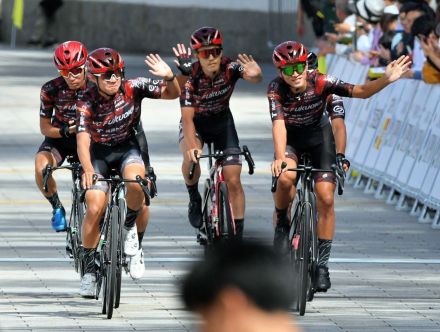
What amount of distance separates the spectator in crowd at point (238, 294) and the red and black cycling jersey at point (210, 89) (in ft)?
27.4

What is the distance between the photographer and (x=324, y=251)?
10.3 m

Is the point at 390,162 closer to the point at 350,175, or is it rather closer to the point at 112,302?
the point at 350,175

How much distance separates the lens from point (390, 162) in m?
16.4

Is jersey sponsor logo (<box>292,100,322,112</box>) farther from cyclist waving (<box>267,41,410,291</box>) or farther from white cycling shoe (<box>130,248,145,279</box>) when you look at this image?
white cycling shoe (<box>130,248,145,279</box>)

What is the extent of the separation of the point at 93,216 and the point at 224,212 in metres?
1.52

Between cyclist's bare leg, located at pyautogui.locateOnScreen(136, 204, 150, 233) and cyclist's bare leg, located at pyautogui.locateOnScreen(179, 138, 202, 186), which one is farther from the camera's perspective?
cyclist's bare leg, located at pyautogui.locateOnScreen(179, 138, 202, 186)

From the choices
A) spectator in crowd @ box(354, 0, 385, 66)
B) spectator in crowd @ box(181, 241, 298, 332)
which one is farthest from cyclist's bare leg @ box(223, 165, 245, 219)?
spectator in crowd @ box(181, 241, 298, 332)

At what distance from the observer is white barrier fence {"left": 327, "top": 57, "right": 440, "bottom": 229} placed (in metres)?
14.9

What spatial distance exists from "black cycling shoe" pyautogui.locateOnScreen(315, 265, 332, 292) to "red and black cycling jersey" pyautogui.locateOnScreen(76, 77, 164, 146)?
1554 millimetres

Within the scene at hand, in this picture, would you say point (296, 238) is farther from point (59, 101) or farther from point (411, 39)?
point (411, 39)

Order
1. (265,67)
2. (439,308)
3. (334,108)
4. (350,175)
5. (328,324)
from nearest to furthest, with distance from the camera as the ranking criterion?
1. (328,324)
2. (439,308)
3. (334,108)
4. (350,175)
5. (265,67)

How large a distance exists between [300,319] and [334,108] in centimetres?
180

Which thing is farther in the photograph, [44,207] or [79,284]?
[44,207]

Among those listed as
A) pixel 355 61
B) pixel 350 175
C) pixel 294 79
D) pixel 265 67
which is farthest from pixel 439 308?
pixel 265 67
